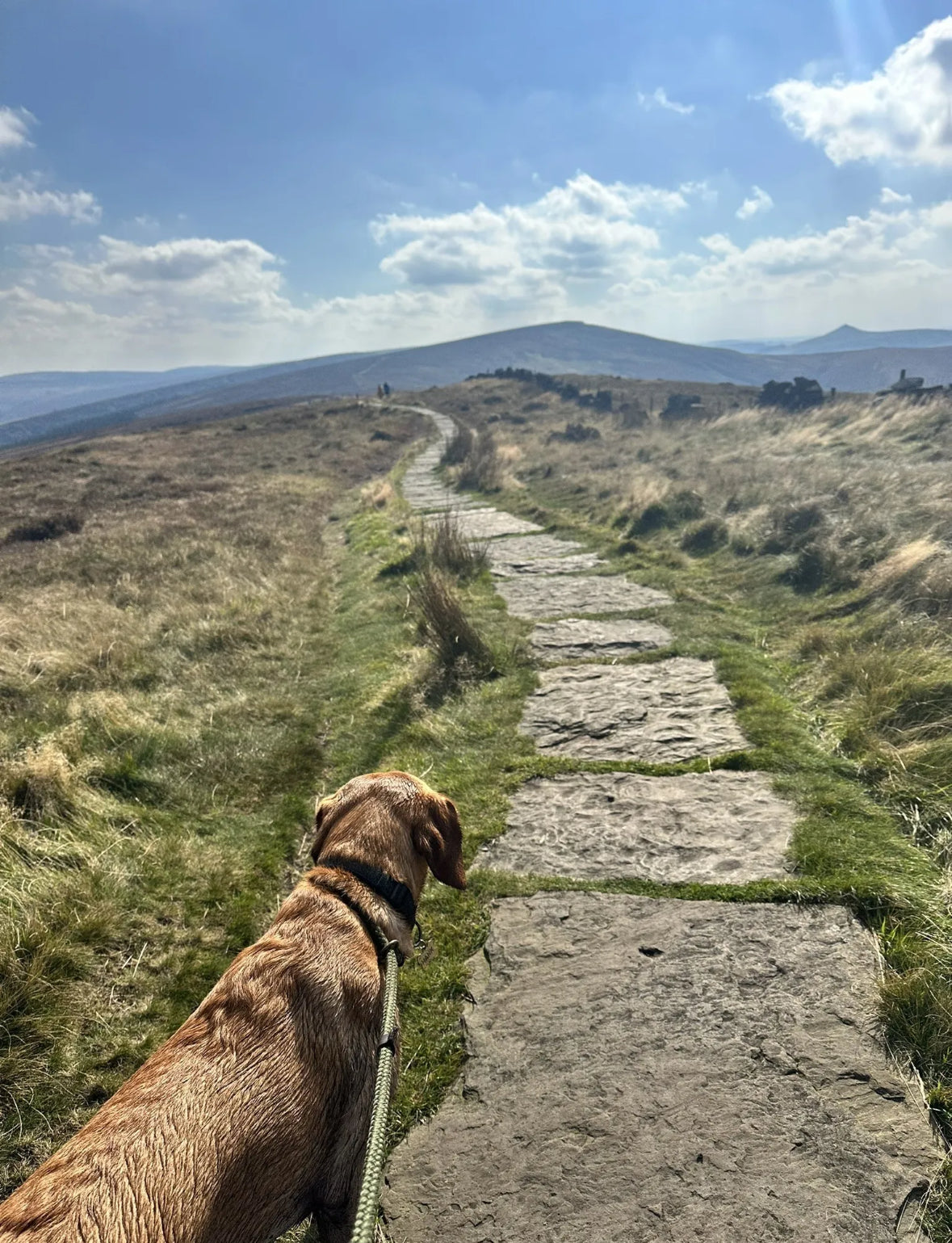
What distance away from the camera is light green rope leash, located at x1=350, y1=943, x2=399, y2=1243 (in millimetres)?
1609

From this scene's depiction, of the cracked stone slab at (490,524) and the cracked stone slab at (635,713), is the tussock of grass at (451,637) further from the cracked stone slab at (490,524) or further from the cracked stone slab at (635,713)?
the cracked stone slab at (490,524)

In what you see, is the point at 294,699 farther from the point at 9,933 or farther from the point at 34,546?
the point at 34,546

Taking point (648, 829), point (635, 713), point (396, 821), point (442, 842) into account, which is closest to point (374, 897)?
point (396, 821)

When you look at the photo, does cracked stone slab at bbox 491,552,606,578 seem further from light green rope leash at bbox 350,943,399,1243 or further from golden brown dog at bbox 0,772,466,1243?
light green rope leash at bbox 350,943,399,1243

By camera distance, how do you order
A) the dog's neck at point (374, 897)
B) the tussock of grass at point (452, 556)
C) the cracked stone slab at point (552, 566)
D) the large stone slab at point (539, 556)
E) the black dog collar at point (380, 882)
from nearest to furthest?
the dog's neck at point (374, 897) < the black dog collar at point (380, 882) < the tussock of grass at point (452, 556) < the cracked stone slab at point (552, 566) < the large stone slab at point (539, 556)

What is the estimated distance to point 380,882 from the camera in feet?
9.52

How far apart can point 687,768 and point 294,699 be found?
4628 mm

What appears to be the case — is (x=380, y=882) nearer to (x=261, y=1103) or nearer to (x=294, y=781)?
(x=261, y=1103)

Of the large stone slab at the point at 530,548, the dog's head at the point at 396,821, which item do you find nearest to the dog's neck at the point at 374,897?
the dog's head at the point at 396,821

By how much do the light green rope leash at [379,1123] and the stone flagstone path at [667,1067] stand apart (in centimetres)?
75

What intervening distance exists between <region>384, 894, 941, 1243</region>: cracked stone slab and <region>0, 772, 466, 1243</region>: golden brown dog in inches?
27.4

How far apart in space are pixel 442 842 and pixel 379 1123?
1349mm

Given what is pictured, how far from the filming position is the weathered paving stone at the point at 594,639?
795 centimetres

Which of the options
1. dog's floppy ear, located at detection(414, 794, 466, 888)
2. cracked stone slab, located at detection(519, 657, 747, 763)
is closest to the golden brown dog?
dog's floppy ear, located at detection(414, 794, 466, 888)
